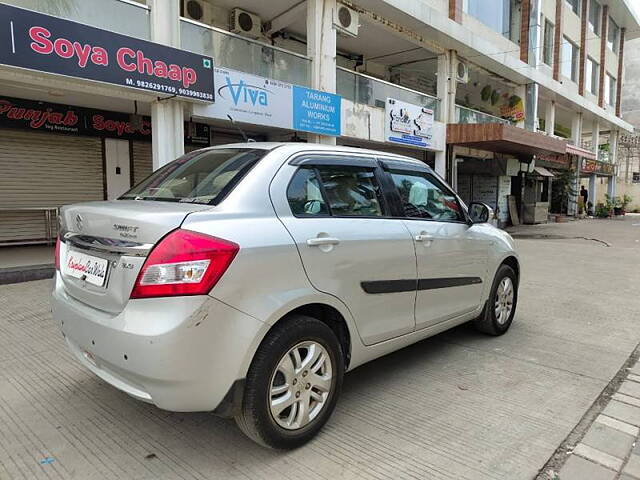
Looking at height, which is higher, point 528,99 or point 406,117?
point 528,99

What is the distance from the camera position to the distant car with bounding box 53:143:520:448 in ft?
7.13

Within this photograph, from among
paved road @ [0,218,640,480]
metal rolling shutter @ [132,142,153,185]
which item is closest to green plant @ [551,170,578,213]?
metal rolling shutter @ [132,142,153,185]

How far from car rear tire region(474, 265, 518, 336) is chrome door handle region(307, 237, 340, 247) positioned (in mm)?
2269

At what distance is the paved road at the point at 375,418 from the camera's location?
242 cm

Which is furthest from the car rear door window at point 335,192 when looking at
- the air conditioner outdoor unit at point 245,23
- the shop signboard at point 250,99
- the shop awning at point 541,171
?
the shop awning at point 541,171

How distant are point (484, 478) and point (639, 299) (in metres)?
5.51

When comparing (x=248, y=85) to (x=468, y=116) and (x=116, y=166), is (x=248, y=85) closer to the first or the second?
(x=116, y=166)

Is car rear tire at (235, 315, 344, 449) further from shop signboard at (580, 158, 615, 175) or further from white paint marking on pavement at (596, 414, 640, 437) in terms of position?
shop signboard at (580, 158, 615, 175)

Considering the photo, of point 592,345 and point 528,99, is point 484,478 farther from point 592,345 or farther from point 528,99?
point 528,99

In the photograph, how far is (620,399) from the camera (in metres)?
3.30

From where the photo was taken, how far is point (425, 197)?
3771mm

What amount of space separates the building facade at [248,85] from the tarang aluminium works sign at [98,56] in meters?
0.02

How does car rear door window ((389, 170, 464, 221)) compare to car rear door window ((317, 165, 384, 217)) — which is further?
car rear door window ((389, 170, 464, 221))

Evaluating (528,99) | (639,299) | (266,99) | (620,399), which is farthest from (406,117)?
(620,399)
